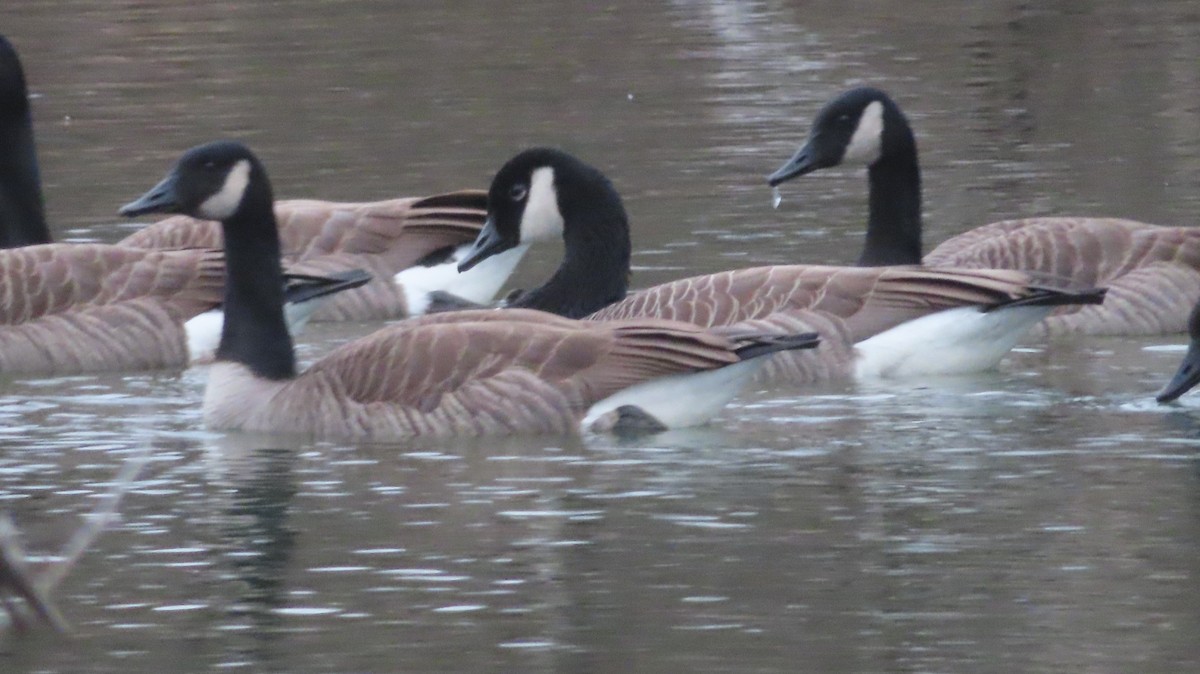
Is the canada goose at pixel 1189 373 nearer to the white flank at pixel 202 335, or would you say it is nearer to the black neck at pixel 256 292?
the black neck at pixel 256 292

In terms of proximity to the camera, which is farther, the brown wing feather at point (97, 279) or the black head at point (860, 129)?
the black head at point (860, 129)

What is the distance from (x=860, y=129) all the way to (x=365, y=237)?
3100 millimetres

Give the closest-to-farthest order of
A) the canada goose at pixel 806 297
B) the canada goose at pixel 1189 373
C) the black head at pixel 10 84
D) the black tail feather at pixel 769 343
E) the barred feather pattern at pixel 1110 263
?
the black tail feather at pixel 769 343, the canada goose at pixel 1189 373, the canada goose at pixel 806 297, the barred feather pattern at pixel 1110 263, the black head at pixel 10 84

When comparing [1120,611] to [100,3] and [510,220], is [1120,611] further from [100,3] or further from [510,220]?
[100,3]

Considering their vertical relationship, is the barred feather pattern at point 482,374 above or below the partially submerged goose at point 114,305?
above

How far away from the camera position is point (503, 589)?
7.82m

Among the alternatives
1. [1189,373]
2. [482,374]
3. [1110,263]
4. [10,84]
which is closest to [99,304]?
[10,84]

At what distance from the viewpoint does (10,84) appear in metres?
14.5

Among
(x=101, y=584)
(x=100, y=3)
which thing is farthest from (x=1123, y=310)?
(x=100, y=3)

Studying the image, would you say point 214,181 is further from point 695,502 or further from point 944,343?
point 944,343

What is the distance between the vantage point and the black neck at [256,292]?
1086 centimetres

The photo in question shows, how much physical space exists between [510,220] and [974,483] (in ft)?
12.1

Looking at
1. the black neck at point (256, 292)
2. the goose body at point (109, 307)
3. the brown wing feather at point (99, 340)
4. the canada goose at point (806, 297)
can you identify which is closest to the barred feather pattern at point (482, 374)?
the black neck at point (256, 292)

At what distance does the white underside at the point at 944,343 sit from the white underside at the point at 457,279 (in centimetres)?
312
